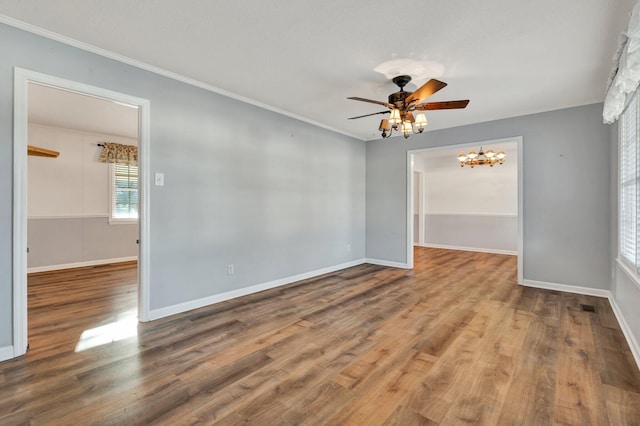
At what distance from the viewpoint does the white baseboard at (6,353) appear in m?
2.28

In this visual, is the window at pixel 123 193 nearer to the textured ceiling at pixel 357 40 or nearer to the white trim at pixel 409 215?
the textured ceiling at pixel 357 40

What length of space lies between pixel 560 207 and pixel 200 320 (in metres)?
4.90

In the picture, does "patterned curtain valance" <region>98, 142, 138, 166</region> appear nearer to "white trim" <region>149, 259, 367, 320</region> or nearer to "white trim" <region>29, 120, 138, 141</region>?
"white trim" <region>29, 120, 138, 141</region>

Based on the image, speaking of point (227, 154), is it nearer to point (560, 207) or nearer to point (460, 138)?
point (460, 138)

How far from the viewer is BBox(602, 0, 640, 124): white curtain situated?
5.41 feet

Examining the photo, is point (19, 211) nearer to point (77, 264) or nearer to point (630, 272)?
point (77, 264)

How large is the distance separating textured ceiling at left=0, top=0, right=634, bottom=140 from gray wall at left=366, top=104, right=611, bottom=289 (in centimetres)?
61

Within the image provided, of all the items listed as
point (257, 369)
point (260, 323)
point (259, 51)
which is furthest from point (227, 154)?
point (257, 369)

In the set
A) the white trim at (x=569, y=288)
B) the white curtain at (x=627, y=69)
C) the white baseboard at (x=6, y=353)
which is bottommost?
the white baseboard at (x=6, y=353)

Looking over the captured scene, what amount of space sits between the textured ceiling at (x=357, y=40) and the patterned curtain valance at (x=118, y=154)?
396 centimetres

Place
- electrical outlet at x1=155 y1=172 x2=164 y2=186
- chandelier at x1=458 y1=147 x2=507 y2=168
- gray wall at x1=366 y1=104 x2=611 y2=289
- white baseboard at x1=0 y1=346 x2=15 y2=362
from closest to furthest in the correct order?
white baseboard at x1=0 y1=346 x2=15 y2=362 < electrical outlet at x1=155 y1=172 x2=164 y2=186 < gray wall at x1=366 y1=104 x2=611 y2=289 < chandelier at x1=458 y1=147 x2=507 y2=168

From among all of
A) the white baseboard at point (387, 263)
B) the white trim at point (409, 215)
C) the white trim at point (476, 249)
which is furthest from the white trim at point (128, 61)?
the white trim at point (476, 249)

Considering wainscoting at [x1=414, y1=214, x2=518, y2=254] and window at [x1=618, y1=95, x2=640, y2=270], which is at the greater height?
window at [x1=618, y1=95, x2=640, y2=270]

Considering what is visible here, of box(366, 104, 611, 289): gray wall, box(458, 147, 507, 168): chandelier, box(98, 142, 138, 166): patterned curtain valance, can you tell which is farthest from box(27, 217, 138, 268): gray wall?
box(458, 147, 507, 168): chandelier
